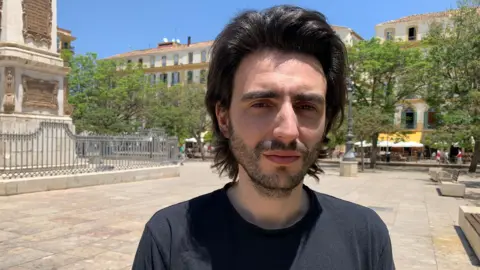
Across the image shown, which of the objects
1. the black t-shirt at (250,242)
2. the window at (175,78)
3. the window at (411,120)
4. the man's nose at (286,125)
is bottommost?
the black t-shirt at (250,242)

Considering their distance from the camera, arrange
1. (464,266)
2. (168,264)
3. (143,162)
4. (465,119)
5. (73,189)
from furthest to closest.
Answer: (143,162) → (465,119) → (73,189) → (464,266) → (168,264)

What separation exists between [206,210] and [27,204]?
27.9 ft

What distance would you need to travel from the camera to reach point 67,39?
53.1 metres

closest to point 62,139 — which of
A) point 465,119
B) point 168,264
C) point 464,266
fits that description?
point 464,266

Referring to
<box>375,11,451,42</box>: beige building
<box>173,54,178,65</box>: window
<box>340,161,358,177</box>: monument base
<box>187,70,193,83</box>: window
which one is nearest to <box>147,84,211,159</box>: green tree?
<box>340,161,358,177</box>: monument base

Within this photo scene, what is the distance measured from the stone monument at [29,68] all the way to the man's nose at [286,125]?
1141 cm

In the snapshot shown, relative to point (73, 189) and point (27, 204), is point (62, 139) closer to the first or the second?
point (73, 189)

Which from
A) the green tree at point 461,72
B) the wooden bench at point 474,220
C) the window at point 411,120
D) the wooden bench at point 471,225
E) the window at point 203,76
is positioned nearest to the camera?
the window at point 203,76

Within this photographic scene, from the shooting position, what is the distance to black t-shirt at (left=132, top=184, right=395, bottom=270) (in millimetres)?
1260

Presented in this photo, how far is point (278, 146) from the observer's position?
4.16ft

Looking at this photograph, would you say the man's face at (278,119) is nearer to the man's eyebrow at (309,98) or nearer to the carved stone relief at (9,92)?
the man's eyebrow at (309,98)

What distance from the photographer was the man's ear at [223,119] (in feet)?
5.02

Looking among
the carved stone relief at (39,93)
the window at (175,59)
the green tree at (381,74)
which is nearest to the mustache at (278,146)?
the carved stone relief at (39,93)

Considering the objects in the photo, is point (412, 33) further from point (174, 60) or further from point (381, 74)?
point (174, 60)
